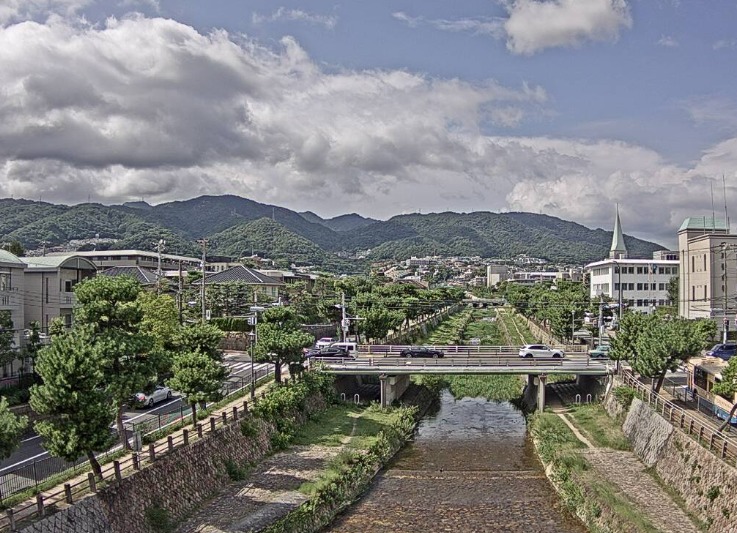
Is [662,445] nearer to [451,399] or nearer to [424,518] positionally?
[424,518]

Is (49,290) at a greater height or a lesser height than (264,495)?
greater

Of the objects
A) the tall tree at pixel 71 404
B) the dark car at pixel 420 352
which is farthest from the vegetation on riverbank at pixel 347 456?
the tall tree at pixel 71 404

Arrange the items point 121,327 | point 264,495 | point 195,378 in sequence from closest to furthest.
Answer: point 121,327, point 264,495, point 195,378

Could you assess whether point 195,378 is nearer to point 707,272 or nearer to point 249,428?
point 249,428

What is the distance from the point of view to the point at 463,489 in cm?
3086

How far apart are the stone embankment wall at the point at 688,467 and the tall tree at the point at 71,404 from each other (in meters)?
20.9

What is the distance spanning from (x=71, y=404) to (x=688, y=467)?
2333cm

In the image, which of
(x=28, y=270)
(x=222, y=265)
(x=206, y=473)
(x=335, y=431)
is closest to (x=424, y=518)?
(x=206, y=473)

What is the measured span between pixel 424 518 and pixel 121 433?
12.8 metres

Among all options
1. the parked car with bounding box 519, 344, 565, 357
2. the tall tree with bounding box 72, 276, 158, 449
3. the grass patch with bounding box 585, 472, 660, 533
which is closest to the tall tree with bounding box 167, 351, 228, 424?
the tall tree with bounding box 72, 276, 158, 449

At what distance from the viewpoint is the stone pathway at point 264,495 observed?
79.5 ft

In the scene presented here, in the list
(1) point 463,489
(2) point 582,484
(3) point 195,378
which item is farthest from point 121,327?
(2) point 582,484

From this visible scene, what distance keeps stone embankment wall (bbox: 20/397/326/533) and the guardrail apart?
19.6 metres

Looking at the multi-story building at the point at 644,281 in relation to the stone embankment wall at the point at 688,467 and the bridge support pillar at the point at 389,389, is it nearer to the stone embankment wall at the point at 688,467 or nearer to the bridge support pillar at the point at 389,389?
the bridge support pillar at the point at 389,389
